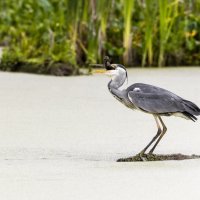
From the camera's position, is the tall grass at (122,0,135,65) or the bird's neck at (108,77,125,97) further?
the tall grass at (122,0,135,65)

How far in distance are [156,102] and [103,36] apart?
493cm

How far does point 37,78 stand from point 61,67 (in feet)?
1.26

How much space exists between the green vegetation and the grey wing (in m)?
3.95

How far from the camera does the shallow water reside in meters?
3.76

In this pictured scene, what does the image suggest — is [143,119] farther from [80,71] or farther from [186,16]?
[186,16]

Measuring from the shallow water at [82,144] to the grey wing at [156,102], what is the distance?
25 cm

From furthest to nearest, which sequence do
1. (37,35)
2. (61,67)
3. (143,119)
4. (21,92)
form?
(37,35), (61,67), (21,92), (143,119)

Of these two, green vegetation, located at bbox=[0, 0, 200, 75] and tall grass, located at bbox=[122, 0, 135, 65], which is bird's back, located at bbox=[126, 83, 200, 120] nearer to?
green vegetation, located at bbox=[0, 0, 200, 75]

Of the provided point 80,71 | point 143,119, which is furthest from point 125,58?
point 143,119

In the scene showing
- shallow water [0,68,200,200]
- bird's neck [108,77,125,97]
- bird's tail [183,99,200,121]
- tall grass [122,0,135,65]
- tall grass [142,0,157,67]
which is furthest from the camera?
tall grass [142,0,157,67]

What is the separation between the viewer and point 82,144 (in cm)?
494

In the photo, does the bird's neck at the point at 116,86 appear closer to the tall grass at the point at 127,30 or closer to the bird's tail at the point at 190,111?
the bird's tail at the point at 190,111

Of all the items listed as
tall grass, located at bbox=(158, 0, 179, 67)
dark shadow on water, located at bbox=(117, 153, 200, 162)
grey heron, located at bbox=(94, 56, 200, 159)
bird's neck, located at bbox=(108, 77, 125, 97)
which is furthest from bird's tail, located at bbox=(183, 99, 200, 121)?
tall grass, located at bbox=(158, 0, 179, 67)

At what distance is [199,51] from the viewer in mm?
9797
